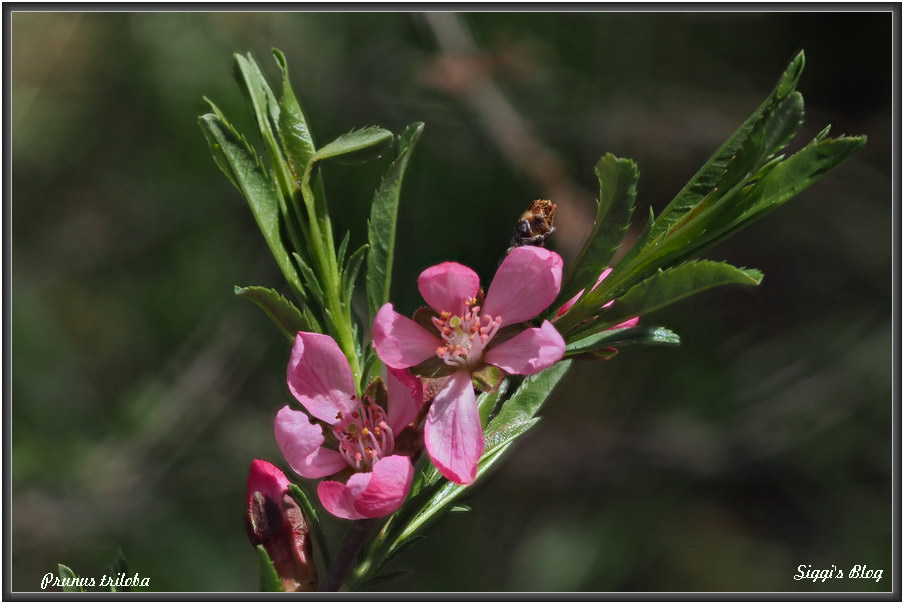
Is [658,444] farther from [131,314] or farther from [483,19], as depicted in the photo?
[131,314]

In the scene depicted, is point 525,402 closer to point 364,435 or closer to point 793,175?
point 364,435

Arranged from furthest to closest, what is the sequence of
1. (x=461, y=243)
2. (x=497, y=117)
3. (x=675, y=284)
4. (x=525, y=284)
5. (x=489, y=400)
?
(x=497, y=117)
(x=461, y=243)
(x=489, y=400)
(x=525, y=284)
(x=675, y=284)

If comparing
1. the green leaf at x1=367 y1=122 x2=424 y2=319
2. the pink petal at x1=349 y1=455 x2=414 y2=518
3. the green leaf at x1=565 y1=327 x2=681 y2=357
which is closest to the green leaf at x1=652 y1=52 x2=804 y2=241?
the green leaf at x1=565 y1=327 x2=681 y2=357

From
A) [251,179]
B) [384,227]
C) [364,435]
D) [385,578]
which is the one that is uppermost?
[251,179]

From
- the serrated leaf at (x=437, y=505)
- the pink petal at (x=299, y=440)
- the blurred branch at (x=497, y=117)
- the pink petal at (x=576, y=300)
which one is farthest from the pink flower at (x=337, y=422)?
the blurred branch at (x=497, y=117)

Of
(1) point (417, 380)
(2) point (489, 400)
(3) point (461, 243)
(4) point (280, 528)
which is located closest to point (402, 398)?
(1) point (417, 380)

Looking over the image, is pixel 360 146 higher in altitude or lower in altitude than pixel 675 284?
higher

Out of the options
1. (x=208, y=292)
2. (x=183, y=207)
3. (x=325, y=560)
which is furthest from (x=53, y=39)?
(x=325, y=560)
